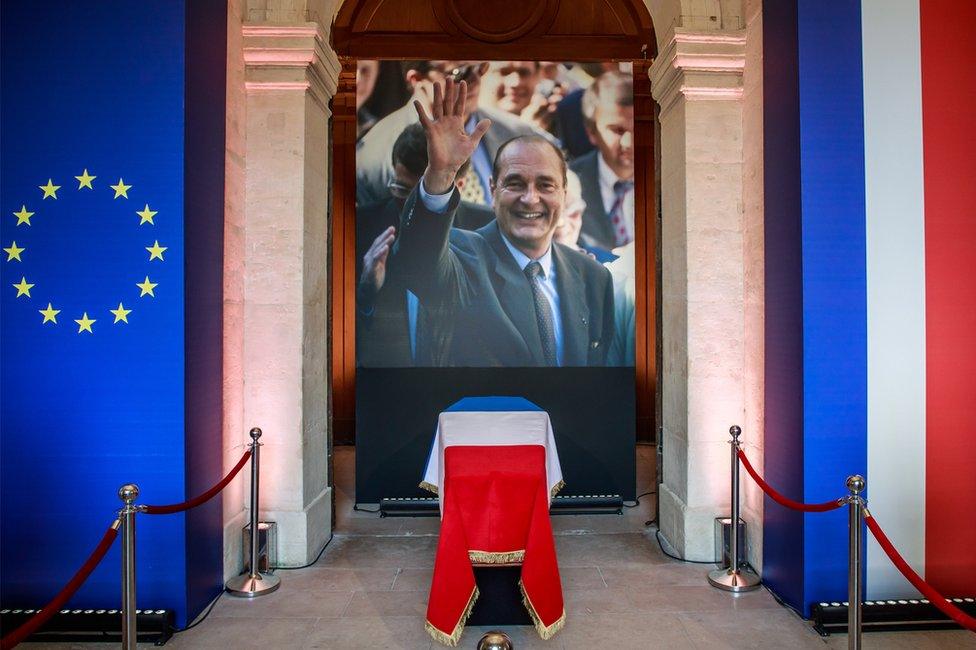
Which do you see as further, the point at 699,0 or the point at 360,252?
the point at 360,252

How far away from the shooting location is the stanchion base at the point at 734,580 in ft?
14.5

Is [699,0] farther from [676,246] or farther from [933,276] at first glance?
[933,276]

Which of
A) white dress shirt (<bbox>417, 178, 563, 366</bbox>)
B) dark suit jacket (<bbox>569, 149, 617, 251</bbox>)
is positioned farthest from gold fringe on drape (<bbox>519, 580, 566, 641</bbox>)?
dark suit jacket (<bbox>569, 149, 617, 251</bbox>)

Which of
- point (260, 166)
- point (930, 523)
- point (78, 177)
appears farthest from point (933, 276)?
point (78, 177)

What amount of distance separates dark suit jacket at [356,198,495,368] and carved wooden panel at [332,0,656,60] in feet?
6.77

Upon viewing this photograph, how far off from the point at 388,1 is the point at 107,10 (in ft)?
16.4

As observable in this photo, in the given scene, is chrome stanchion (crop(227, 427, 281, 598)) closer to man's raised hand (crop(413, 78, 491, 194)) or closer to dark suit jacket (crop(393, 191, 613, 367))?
dark suit jacket (crop(393, 191, 613, 367))

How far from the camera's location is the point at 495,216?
776 cm

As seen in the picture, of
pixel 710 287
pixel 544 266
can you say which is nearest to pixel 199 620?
pixel 710 287

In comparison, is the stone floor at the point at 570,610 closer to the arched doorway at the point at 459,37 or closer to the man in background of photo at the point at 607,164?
the man in background of photo at the point at 607,164

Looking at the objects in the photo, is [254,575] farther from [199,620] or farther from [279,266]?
[279,266]

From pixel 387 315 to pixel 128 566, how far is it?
15.8ft

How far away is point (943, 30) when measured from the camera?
Result: 13.3 ft

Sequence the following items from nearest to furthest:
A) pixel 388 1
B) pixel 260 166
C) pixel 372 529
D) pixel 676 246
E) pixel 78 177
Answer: pixel 78 177
pixel 260 166
pixel 676 246
pixel 372 529
pixel 388 1
